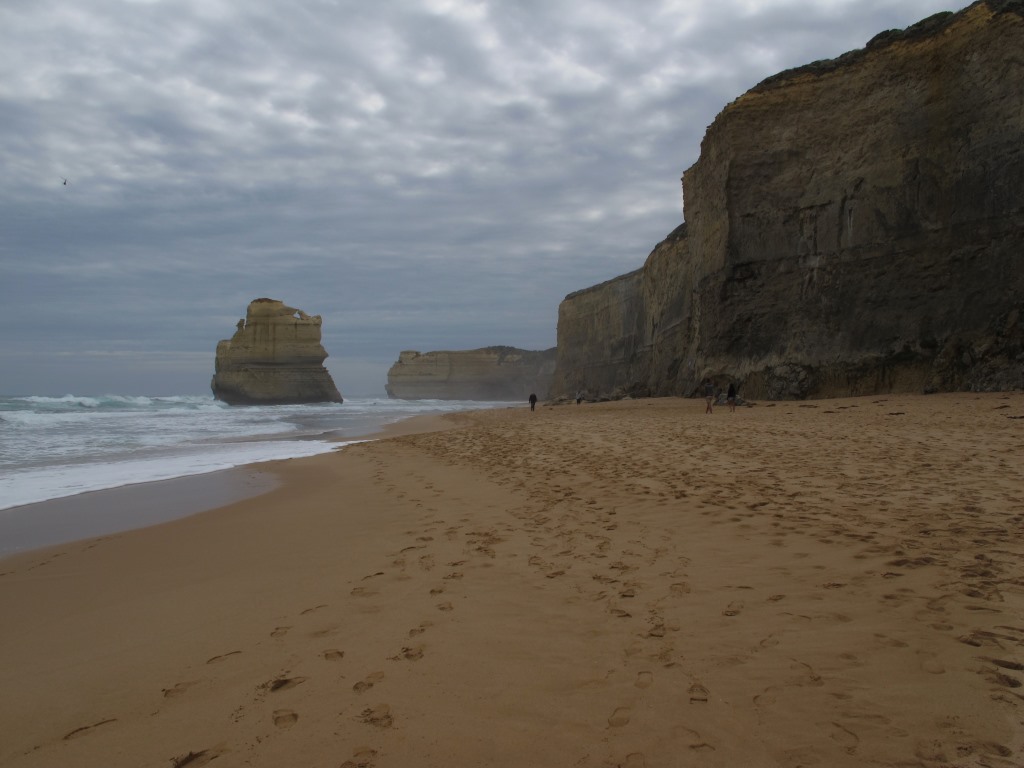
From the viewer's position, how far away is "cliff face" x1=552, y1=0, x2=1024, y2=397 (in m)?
16.7

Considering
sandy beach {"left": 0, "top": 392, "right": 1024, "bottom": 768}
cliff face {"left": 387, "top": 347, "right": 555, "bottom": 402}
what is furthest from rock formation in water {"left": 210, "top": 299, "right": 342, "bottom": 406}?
sandy beach {"left": 0, "top": 392, "right": 1024, "bottom": 768}

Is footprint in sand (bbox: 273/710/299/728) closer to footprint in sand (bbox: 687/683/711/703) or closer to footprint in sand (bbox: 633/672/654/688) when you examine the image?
footprint in sand (bbox: 633/672/654/688)

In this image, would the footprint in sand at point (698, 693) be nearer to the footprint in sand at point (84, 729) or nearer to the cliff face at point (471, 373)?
the footprint in sand at point (84, 729)

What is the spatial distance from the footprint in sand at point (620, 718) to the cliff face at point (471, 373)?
94702 mm

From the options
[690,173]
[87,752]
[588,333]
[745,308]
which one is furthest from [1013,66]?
[588,333]

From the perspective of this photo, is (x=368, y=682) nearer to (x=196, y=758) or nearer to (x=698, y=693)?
(x=196, y=758)

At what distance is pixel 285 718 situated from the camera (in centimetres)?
227

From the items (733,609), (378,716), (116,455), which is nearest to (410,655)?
(378,716)

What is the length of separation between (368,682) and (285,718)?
36 centimetres

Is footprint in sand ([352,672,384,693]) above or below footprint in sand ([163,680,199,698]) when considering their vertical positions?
above

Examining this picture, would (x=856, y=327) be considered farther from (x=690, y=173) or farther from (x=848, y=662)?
(x=848, y=662)

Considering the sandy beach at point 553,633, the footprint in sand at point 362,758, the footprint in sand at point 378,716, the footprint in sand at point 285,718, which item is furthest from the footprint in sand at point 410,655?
the footprint in sand at point 362,758

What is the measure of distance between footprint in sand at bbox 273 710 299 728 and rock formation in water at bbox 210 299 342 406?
220 feet

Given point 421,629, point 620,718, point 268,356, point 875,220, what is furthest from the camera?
point 268,356
